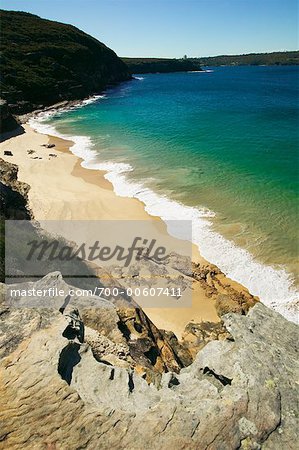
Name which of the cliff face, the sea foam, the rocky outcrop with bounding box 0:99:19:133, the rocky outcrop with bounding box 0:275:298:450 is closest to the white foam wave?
the sea foam

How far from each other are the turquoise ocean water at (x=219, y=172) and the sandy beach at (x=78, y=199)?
122 cm

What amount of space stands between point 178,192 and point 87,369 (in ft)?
62.0

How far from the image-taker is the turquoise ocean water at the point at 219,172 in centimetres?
1620

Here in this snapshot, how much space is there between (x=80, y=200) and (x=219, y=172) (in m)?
11.5

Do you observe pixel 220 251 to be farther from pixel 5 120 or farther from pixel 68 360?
pixel 5 120

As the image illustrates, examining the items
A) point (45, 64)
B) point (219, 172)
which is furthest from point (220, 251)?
point (45, 64)

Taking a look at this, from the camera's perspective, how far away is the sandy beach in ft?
42.4

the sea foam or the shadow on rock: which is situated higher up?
the shadow on rock

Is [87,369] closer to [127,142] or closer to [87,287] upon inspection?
[87,287]

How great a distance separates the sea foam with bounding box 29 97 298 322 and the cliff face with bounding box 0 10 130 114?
41.2 m

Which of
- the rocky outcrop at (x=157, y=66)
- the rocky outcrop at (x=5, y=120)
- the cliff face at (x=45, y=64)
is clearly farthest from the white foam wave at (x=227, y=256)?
the rocky outcrop at (x=157, y=66)

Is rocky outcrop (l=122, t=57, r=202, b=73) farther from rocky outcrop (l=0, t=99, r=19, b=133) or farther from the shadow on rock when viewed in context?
the shadow on rock

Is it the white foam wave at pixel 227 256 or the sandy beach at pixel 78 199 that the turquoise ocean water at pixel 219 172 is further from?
the sandy beach at pixel 78 199

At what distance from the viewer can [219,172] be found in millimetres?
26594
